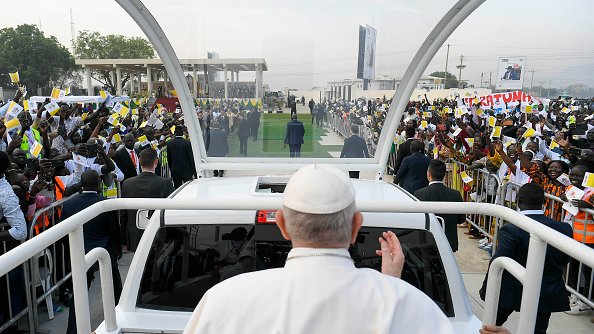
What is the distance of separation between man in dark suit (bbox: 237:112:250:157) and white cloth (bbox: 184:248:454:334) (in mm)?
2873

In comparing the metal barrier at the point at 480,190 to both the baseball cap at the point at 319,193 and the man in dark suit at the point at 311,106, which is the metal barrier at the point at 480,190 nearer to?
the man in dark suit at the point at 311,106

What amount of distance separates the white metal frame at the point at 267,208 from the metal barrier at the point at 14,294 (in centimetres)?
250

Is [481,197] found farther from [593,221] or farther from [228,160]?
[228,160]

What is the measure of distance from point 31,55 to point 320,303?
234ft

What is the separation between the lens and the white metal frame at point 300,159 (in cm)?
360

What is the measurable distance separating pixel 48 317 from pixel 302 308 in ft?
15.0

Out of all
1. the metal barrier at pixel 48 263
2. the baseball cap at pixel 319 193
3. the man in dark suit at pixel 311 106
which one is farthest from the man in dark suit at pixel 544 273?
the metal barrier at pixel 48 263

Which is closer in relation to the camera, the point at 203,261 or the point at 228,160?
the point at 203,261

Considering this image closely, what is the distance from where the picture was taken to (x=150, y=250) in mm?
2543

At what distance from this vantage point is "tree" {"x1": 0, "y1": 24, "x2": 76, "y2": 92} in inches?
2378

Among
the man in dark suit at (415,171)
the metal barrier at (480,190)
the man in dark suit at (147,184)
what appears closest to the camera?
the man in dark suit at (147,184)

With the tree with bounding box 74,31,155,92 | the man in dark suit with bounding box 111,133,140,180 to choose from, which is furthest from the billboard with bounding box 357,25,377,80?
the tree with bounding box 74,31,155,92

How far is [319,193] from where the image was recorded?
1.26 meters

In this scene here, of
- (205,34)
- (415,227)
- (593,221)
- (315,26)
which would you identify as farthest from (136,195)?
(593,221)
